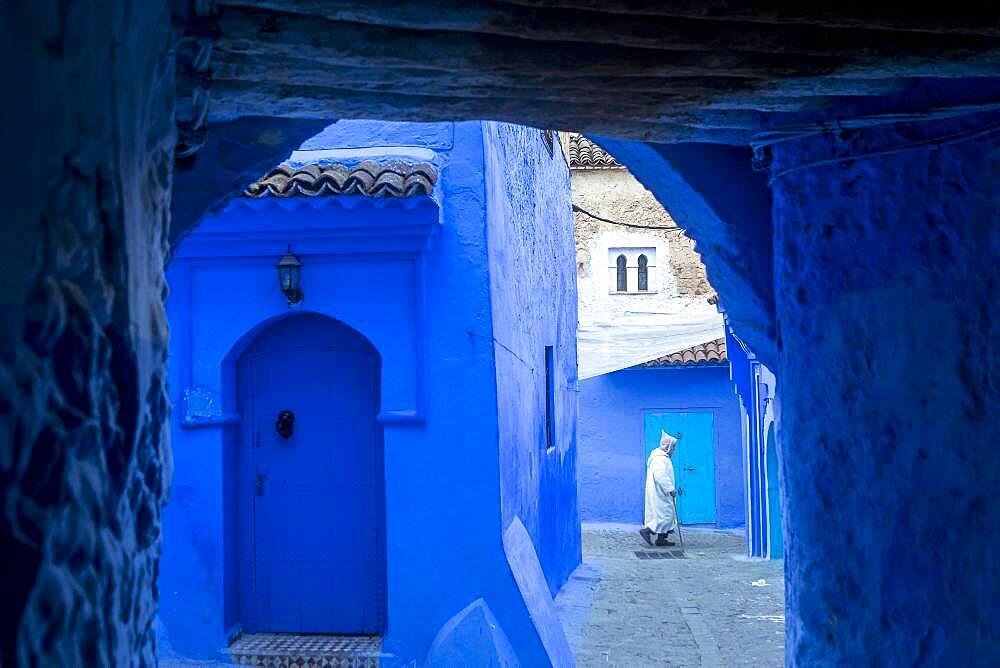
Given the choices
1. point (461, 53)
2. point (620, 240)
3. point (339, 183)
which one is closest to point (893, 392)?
point (461, 53)

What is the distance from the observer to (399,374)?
19.2 feet

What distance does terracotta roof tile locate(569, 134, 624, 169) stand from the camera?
20.2 metres

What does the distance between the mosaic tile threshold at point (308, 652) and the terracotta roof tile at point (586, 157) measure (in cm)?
1550

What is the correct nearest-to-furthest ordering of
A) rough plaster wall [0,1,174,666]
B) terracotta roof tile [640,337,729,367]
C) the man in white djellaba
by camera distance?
rough plaster wall [0,1,174,666] → the man in white djellaba → terracotta roof tile [640,337,729,367]

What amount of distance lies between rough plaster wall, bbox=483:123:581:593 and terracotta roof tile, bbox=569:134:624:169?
24.2 feet

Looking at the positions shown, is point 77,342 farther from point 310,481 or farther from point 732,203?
Answer: point 310,481

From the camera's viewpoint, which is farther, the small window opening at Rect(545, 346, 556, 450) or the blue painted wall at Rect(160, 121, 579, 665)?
the small window opening at Rect(545, 346, 556, 450)

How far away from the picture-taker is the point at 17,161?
1.14 m

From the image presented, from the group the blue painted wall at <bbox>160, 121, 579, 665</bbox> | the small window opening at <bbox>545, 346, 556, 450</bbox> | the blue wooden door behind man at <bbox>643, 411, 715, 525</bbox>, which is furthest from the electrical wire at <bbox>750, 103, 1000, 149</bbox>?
the blue wooden door behind man at <bbox>643, 411, 715, 525</bbox>

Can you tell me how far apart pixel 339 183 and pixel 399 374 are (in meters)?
1.22

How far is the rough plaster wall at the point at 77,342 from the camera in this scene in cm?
114

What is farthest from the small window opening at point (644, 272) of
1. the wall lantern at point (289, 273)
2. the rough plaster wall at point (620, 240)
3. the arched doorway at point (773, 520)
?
the wall lantern at point (289, 273)

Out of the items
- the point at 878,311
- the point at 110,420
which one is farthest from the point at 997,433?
the point at 110,420

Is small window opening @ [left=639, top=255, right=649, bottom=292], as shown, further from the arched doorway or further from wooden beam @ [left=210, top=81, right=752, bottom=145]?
wooden beam @ [left=210, top=81, right=752, bottom=145]
